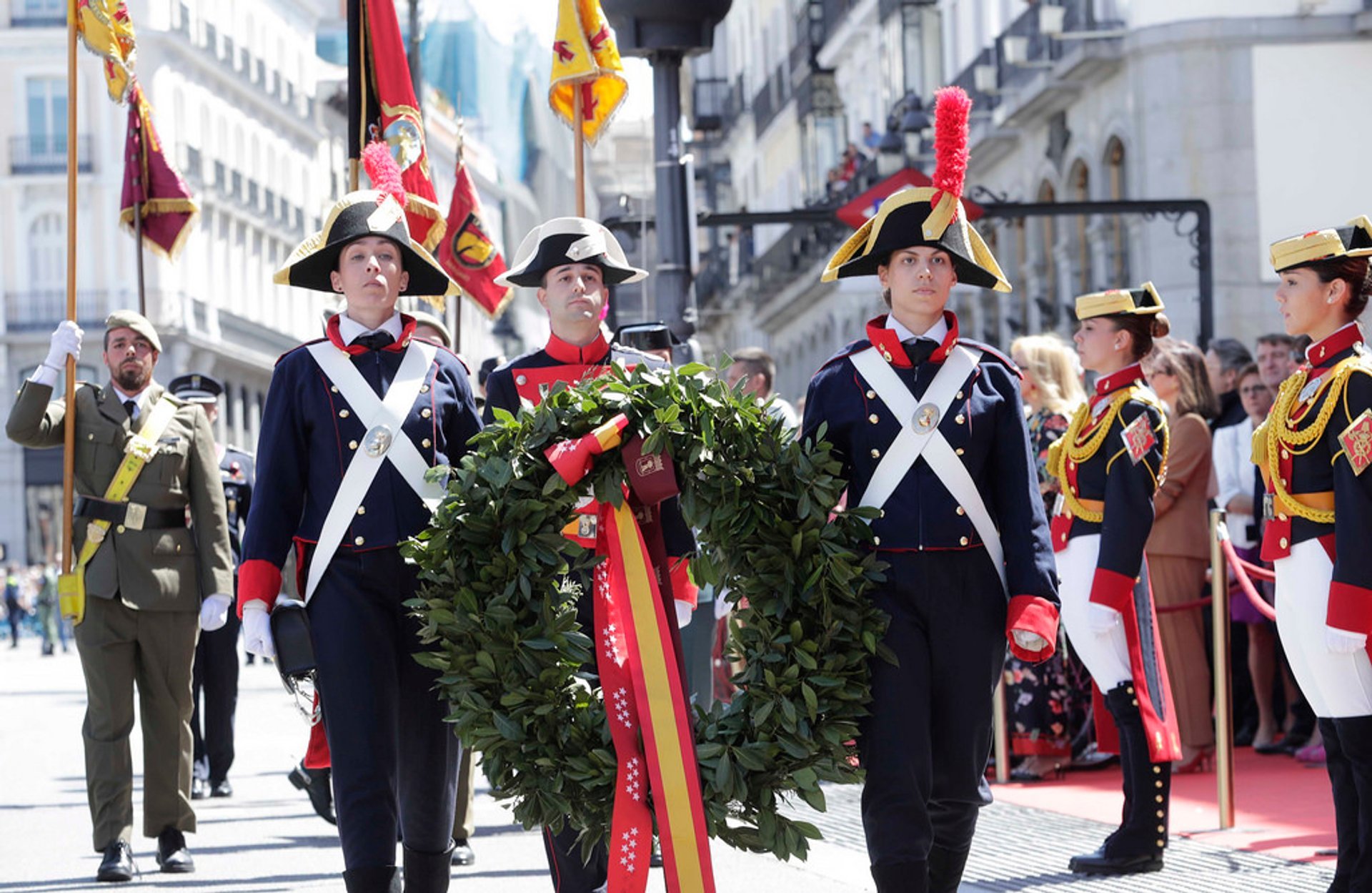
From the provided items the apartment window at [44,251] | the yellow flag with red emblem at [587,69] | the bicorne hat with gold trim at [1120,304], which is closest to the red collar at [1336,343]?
the bicorne hat with gold trim at [1120,304]

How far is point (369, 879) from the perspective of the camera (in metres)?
6.48

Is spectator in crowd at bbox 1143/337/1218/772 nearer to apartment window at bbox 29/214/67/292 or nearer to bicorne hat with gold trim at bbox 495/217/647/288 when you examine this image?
bicorne hat with gold trim at bbox 495/217/647/288

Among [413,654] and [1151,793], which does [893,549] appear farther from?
[1151,793]

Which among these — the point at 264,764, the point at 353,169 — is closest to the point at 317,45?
the point at 264,764

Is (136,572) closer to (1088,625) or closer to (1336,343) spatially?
(1088,625)

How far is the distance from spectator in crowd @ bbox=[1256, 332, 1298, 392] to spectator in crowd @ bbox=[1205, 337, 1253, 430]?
594mm

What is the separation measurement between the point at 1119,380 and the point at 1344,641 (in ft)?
6.75

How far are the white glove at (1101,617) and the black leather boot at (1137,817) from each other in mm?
297

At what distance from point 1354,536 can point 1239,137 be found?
18858 millimetres

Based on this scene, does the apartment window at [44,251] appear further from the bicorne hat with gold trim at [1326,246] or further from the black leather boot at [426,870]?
the bicorne hat with gold trim at [1326,246]

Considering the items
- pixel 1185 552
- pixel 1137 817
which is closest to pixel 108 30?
pixel 1185 552

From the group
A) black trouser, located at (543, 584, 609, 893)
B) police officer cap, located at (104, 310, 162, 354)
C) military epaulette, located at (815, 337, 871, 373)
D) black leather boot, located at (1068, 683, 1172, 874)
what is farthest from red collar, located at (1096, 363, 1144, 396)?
police officer cap, located at (104, 310, 162, 354)

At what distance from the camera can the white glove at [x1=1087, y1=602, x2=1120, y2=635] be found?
842cm

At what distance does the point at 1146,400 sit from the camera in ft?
28.3
